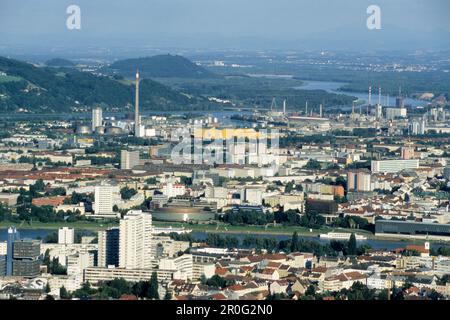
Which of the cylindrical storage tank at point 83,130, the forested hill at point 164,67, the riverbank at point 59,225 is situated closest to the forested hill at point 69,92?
the cylindrical storage tank at point 83,130

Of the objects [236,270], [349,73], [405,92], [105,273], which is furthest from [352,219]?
[349,73]

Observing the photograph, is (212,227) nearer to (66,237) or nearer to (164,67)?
(66,237)

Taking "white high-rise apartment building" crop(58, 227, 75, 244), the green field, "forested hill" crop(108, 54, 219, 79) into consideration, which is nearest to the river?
the green field

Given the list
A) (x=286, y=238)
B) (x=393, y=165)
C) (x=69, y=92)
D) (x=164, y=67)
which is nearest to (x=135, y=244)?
(x=286, y=238)

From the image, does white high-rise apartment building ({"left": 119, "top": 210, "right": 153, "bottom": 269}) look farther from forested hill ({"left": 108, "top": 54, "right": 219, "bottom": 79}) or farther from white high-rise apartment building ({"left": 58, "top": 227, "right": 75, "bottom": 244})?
forested hill ({"left": 108, "top": 54, "right": 219, "bottom": 79})

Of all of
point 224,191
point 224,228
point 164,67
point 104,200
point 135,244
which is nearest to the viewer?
point 135,244
